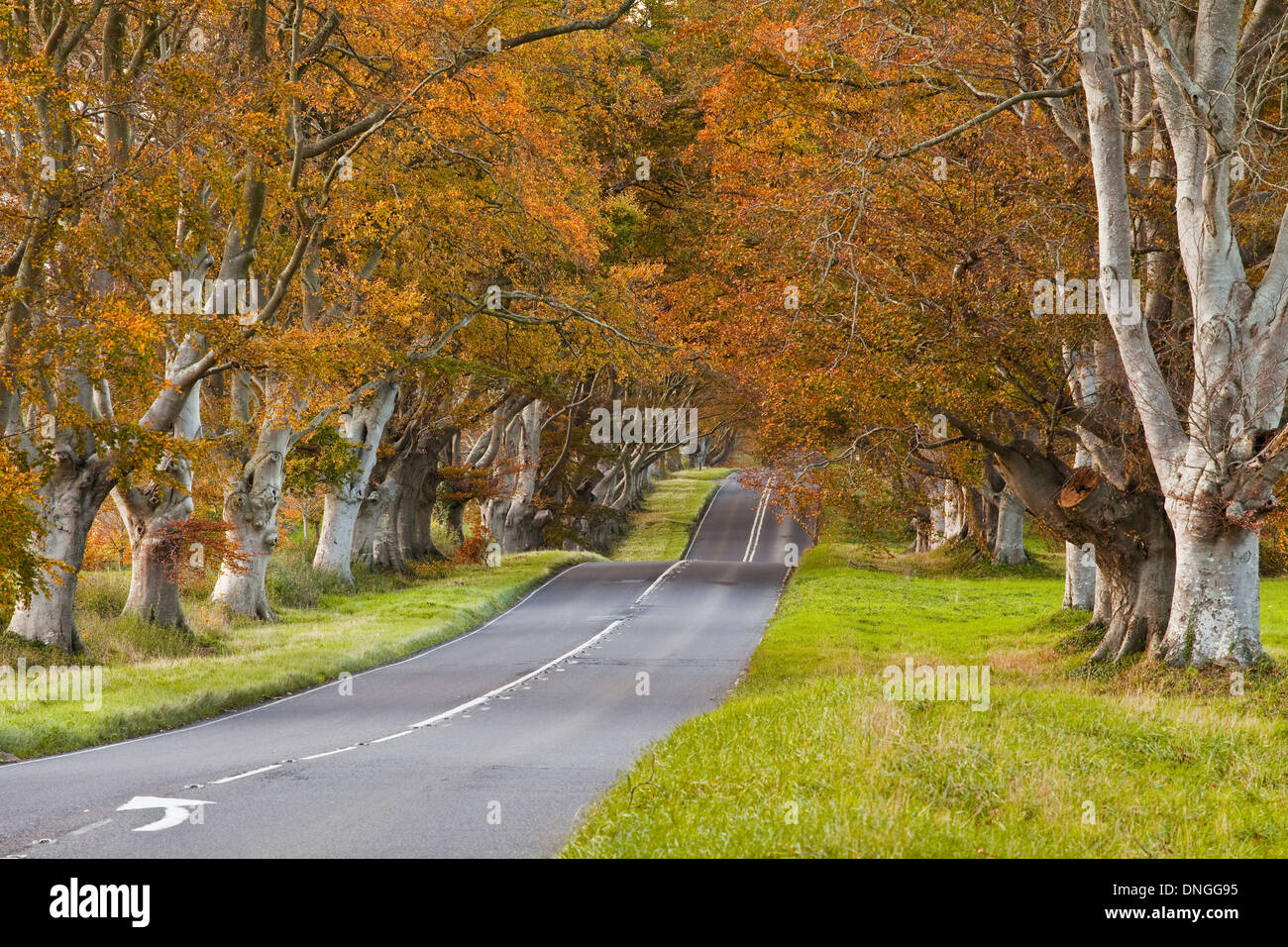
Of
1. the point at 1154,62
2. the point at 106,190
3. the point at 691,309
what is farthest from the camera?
the point at 691,309

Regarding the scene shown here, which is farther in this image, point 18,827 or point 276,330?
point 276,330

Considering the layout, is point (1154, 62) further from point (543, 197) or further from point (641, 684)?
point (543, 197)

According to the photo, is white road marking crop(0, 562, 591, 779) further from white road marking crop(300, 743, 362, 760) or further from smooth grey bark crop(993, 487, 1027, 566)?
smooth grey bark crop(993, 487, 1027, 566)

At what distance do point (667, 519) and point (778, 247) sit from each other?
52.2 meters

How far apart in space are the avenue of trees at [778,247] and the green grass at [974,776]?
333cm

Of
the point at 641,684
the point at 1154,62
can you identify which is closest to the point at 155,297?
the point at 641,684

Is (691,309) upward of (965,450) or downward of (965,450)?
upward

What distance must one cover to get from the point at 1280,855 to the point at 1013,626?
19.3 m

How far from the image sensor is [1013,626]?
26.6m

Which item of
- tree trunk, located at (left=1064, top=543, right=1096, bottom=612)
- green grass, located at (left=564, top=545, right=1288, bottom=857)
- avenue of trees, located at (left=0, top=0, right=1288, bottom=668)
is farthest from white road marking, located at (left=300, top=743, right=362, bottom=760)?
tree trunk, located at (left=1064, top=543, right=1096, bottom=612)

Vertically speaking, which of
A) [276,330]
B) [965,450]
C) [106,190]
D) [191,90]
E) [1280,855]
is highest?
[191,90]

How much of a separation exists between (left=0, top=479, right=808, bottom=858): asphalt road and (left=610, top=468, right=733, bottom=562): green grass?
3112 cm

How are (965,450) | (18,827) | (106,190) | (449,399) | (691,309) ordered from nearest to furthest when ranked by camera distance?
(18,827)
(106,190)
(965,450)
(691,309)
(449,399)

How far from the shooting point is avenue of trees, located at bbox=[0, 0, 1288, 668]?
15.6m
